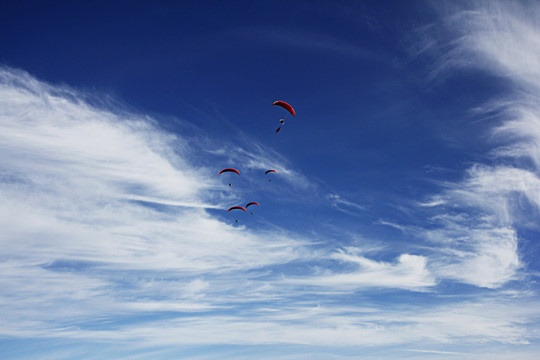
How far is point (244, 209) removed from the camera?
266ft

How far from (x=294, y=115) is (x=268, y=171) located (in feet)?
50.2

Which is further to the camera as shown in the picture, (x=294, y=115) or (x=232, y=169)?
(x=232, y=169)

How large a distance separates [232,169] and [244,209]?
10474mm

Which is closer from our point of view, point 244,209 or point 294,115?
point 294,115

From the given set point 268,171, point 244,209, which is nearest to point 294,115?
point 268,171

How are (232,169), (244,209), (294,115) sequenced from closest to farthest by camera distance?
(294,115) → (232,169) → (244,209)

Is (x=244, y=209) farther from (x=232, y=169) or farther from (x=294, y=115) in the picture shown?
(x=294, y=115)

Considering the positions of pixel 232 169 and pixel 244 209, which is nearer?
pixel 232 169

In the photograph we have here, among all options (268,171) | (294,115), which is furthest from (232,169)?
(294,115)

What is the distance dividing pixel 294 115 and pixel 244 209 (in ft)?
82.1

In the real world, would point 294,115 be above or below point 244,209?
above

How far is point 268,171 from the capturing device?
253ft

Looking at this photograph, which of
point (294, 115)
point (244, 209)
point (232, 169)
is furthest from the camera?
point (244, 209)

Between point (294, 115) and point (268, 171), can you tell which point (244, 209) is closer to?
point (268, 171)
